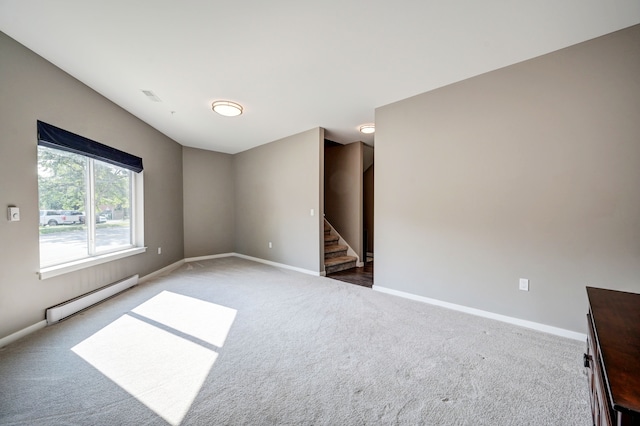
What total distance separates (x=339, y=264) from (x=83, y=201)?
13.1 feet

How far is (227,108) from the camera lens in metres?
3.49

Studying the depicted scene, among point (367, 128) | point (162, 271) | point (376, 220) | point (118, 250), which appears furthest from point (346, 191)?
point (118, 250)

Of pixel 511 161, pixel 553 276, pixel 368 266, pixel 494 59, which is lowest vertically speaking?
pixel 368 266

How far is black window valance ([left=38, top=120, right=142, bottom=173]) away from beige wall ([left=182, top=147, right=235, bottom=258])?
1869 mm

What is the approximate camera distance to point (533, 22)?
201cm

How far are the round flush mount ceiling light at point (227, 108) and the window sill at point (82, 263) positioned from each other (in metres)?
2.48

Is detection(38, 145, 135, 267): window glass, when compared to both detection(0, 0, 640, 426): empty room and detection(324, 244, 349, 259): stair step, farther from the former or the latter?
detection(324, 244, 349, 259): stair step

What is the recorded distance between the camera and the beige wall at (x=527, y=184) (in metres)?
2.14

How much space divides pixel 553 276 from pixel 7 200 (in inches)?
198

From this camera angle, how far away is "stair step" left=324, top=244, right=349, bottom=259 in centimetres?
522

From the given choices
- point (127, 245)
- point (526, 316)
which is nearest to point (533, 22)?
point (526, 316)

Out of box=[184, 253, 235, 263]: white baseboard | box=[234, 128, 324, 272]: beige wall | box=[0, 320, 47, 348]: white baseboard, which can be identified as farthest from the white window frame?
box=[234, 128, 324, 272]: beige wall

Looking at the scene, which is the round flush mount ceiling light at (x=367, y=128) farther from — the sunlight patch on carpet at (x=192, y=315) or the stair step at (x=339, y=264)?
the sunlight patch on carpet at (x=192, y=315)

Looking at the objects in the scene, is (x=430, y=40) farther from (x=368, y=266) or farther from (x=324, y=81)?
(x=368, y=266)
